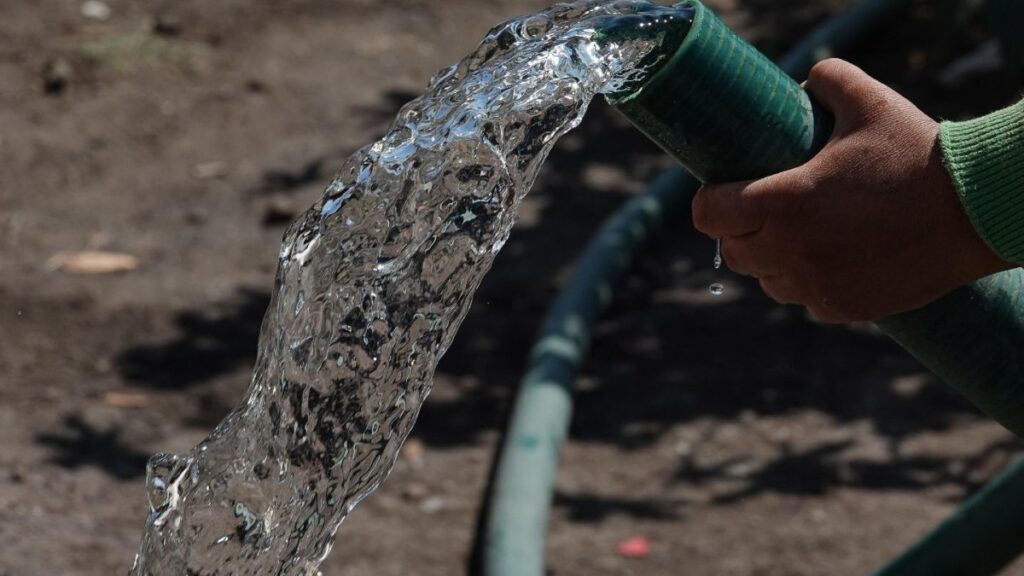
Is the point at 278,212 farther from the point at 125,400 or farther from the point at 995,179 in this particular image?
the point at 995,179

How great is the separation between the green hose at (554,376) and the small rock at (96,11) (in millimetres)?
2707

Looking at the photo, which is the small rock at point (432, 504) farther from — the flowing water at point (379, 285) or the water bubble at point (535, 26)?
the water bubble at point (535, 26)

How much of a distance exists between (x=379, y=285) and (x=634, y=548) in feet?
5.68

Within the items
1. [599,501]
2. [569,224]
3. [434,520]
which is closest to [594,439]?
[599,501]

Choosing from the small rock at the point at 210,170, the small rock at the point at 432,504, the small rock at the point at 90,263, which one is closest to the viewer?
the small rock at the point at 432,504

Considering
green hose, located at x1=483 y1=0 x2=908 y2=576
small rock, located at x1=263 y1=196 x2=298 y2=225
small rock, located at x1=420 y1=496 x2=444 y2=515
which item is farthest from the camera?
small rock, located at x1=263 y1=196 x2=298 y2=225

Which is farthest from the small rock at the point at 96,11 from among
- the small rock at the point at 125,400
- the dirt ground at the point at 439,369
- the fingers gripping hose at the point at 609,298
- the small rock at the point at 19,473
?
the small rock at the point at 19,473

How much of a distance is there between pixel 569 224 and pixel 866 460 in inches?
62.3

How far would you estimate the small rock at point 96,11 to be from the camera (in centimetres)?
603

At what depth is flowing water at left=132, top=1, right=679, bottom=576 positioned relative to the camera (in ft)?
5.27

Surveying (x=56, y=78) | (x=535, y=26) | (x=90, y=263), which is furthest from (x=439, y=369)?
(x=535, y=26)

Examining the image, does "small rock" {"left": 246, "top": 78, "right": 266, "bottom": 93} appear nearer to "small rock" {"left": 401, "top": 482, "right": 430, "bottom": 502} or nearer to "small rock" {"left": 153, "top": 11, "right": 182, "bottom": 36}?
"small rock" {"left": 153, "top": 11, "right": 182, "bottom": 36}

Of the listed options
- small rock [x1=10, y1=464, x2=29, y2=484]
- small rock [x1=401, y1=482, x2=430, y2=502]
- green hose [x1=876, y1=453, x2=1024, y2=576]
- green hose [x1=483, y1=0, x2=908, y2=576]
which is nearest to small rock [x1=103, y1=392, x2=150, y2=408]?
small rock [x1=10, y1=464, x2=29, y2=484]

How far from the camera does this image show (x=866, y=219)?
1471 mm
